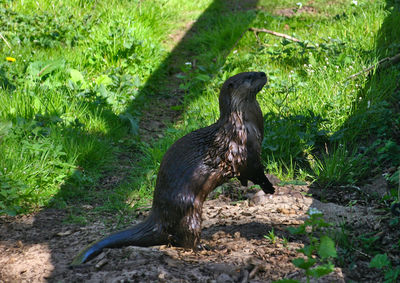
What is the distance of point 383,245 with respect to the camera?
8.94 ft

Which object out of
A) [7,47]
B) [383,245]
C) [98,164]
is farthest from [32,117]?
[383,245]

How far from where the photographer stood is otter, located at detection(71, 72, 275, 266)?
8.98ft

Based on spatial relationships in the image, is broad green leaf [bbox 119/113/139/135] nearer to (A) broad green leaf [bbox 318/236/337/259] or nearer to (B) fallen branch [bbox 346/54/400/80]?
(B) fallen branch [bbox 346/54/400/80]

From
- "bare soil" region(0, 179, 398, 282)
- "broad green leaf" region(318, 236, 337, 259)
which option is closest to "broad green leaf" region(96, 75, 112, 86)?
"bare soil" region(0, 179, 398, 282)

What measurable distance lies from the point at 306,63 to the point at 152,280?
352cm

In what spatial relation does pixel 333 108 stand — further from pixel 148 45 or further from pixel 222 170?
pixel 148 45

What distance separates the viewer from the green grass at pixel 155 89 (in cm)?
387

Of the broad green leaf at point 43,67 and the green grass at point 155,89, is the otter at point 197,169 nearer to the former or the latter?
the green grass at point 155,89

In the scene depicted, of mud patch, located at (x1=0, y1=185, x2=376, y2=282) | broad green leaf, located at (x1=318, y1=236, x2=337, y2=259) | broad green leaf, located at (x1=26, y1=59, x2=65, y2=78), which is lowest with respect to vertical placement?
mud patch, located at (x1=0, y1=185, x2=376, y2=282)

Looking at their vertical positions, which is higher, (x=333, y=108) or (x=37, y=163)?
(x=333, y=108)

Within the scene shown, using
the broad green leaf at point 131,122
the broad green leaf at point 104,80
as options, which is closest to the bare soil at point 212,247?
the broad green leaf at point 131,122

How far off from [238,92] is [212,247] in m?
0.93

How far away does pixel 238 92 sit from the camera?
2939mm

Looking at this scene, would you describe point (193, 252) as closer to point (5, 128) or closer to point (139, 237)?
point (139, 237)
